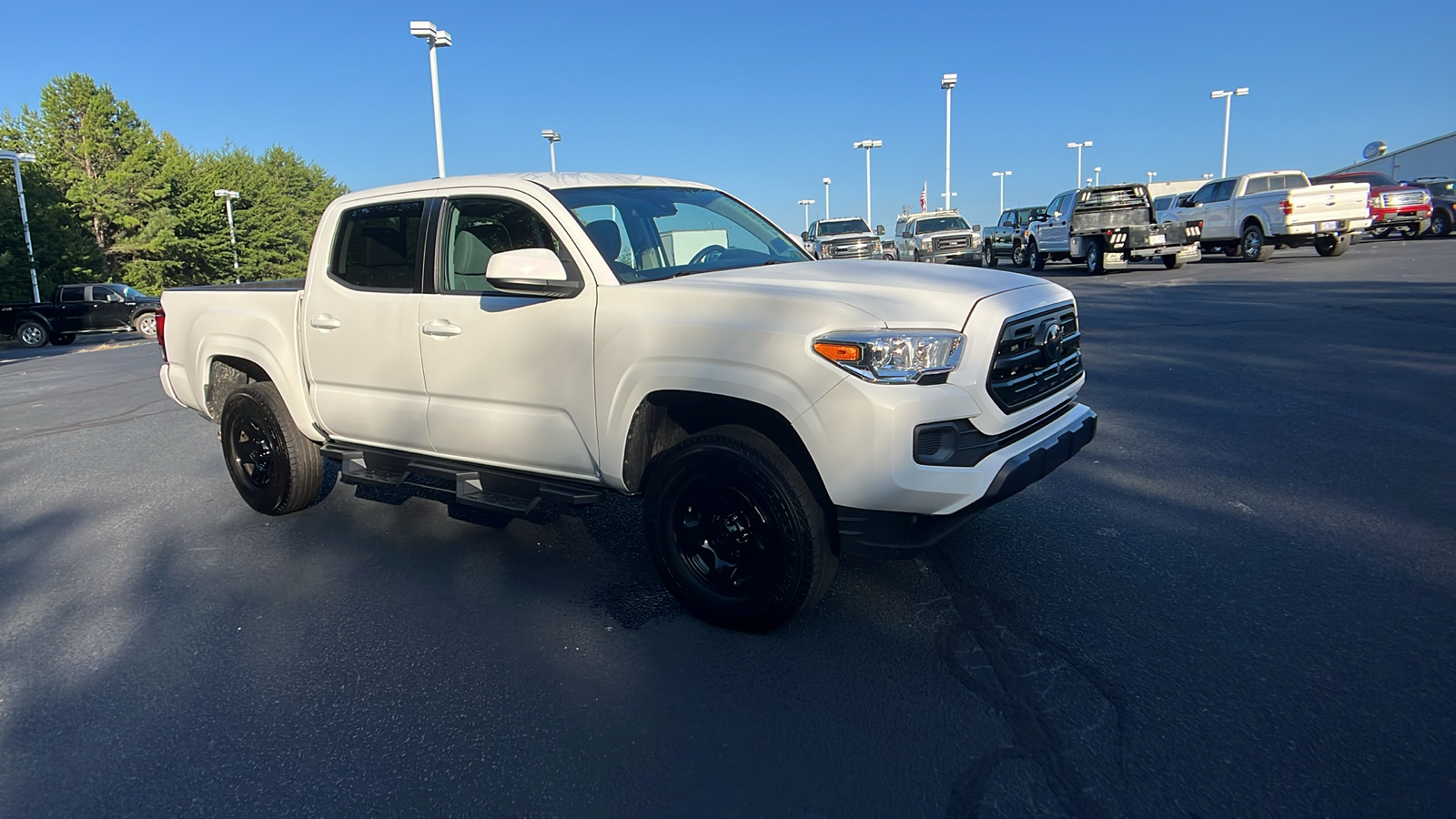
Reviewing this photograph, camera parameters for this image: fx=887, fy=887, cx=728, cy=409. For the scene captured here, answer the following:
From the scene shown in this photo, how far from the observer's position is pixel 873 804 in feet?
8.36

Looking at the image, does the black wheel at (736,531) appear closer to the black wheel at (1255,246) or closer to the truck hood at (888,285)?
the truck hood at (888,285)

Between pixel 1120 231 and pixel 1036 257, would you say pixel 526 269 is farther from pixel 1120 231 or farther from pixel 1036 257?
pixel 1036 257

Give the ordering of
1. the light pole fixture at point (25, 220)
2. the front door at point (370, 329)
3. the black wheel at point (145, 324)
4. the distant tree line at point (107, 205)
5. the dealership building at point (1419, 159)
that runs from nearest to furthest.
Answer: the front door at point (370, 329) < the black wheel at point (145, 324) < the light pole fixture at point (25, 220) < the distant tree line at point (107, 205) < the dealership building at point (1419, 159)

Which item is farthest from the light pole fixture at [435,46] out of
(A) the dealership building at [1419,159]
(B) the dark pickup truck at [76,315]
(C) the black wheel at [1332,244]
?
(A) the dealership building at [1419,159]

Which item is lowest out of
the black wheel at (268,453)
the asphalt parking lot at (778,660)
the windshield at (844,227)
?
the asphalt parking lot at (778,660)

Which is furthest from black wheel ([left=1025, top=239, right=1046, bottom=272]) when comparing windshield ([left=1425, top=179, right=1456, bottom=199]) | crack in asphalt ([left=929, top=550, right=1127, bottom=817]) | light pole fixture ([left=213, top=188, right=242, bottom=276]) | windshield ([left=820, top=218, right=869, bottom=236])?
light pole fixture ([left=213, top=188, right=242, bottom=276])

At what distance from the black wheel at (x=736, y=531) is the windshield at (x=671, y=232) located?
913mm

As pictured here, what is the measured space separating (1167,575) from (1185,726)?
126 cm

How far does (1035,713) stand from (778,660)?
0.95 meters

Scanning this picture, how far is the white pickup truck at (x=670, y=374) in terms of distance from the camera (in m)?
3.20

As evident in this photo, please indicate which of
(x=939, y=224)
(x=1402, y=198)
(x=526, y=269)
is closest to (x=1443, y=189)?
(x=1402, y=198)

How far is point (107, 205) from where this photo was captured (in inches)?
1706

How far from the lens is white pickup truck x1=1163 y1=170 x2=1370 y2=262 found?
62.1 feet

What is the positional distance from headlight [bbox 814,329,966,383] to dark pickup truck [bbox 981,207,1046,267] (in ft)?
84.0
